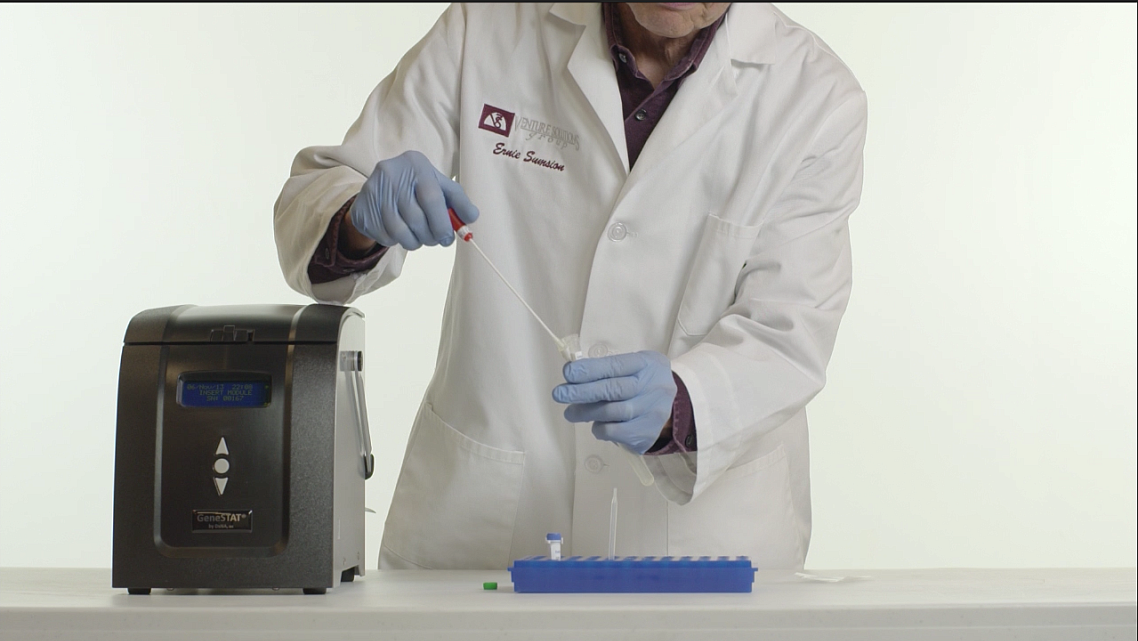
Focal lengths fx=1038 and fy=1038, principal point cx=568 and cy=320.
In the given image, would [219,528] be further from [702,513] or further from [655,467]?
[702,513]

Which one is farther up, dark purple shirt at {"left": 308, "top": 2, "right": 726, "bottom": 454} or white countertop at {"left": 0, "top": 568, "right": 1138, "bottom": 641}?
dark purple shirt at {"left": 308, "top": 2, "right": 726, "bottom": 454}

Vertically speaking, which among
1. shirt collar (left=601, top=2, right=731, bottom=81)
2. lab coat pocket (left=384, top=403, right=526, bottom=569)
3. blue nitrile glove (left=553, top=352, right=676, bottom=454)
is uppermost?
shirt collar (left=601, top=2, right=731, bottom=81)

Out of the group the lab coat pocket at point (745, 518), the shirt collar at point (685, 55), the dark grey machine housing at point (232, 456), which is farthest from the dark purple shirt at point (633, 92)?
the lab coat pocket at point (745, 518)

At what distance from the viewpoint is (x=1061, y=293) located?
9.68ft

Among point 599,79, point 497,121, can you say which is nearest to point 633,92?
point 599,79

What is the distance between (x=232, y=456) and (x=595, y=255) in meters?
0.50

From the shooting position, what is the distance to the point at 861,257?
2.92m

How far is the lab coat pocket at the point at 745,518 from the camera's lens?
121 centimetres

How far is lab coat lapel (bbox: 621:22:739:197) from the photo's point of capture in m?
1.25

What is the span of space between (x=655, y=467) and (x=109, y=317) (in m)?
2.33

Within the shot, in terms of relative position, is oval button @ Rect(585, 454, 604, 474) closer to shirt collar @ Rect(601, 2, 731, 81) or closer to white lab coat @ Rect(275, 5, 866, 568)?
white lab coat @ Rect(275, 5, 866, 568)

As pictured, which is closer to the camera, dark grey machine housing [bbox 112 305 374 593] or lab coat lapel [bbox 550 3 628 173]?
dark grey machine housing [bbox 112 305 374 593]

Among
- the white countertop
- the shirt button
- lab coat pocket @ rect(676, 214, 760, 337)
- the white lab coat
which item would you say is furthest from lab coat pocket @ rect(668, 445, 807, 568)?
the white countertop

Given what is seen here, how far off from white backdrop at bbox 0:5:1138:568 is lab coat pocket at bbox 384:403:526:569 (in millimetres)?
1609
